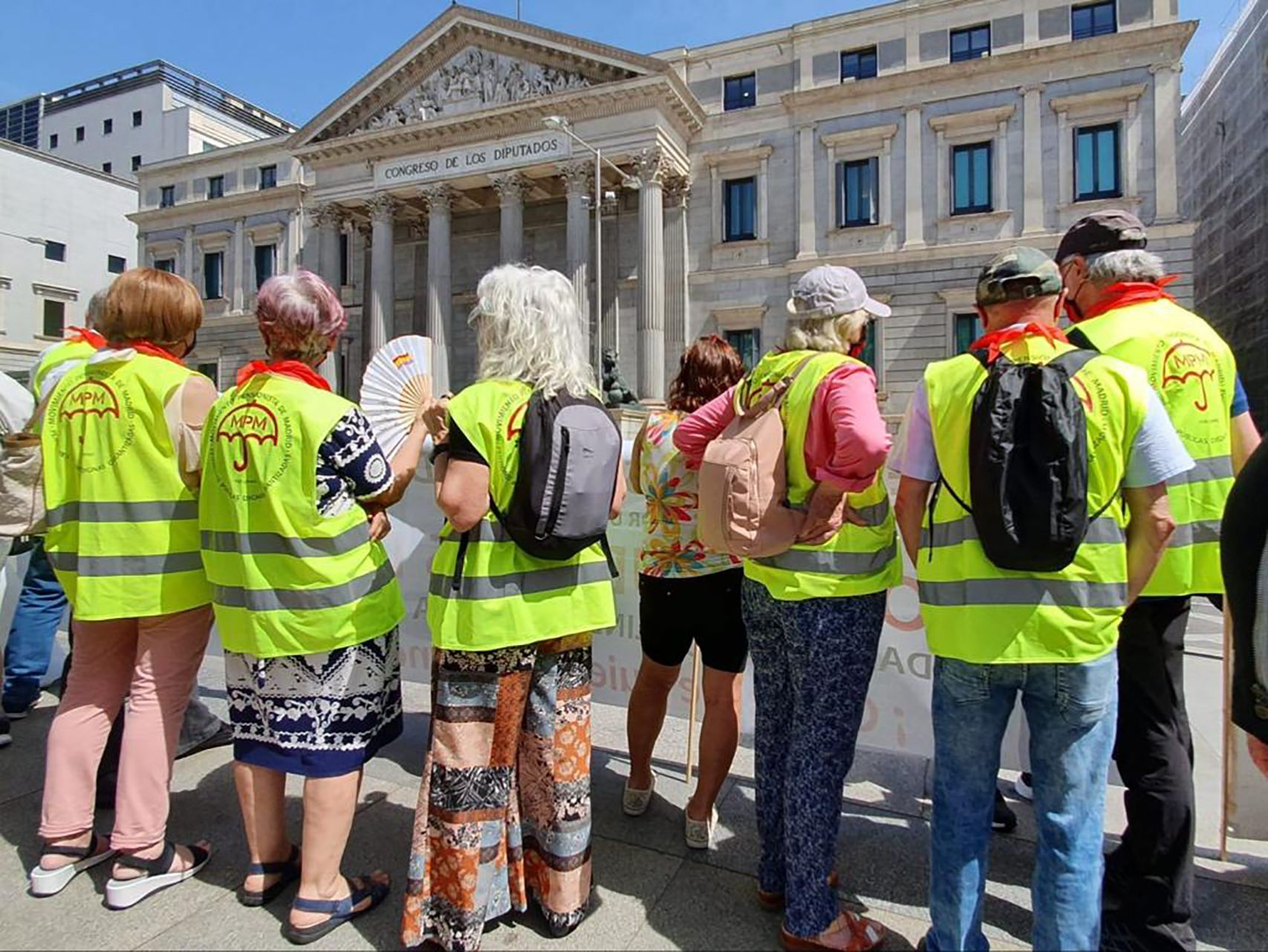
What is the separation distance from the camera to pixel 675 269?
2611cm

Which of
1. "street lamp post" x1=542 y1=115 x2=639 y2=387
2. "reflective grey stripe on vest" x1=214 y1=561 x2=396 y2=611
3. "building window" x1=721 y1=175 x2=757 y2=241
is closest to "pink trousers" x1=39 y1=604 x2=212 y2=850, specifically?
"reflective grey stripe on vest" x1=214 y1=561 x2=396 y2=611

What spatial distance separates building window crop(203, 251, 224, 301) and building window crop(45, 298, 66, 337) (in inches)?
456

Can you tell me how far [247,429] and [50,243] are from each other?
173ft

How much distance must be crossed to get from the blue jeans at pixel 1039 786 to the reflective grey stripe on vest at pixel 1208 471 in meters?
0.78

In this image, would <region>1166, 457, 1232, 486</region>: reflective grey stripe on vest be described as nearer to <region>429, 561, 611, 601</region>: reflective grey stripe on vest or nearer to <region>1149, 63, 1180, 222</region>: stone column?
<region>429, 561, 611, 601</region>: reflective grey stripe on vest

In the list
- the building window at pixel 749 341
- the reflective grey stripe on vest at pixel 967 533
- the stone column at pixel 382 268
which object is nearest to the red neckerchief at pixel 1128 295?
A: the reflective grey stripe on vest at pixel 967 533

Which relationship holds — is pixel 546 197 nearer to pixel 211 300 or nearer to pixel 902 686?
pixel 211 300

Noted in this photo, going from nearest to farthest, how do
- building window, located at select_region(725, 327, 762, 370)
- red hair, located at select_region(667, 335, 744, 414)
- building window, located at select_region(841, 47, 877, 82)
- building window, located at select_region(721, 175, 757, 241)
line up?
red hair, located at select_region(667, 335, 744, 414), building window, located at select_region(841, 47, 877, 82), building window, located at select_region(725, 327, 762, 370), building window, located at select_region(721, 175, 757, 241)

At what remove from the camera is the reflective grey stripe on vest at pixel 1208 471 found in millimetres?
2385

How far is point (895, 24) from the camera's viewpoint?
23.6 m

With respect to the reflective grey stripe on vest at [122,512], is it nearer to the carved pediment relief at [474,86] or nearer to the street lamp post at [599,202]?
the street lamp post at [599,202]

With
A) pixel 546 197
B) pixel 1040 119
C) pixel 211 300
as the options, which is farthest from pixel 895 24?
pixel 211 300

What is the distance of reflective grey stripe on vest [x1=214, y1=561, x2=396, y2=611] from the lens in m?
2.39

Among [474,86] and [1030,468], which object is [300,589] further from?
[474,86]
